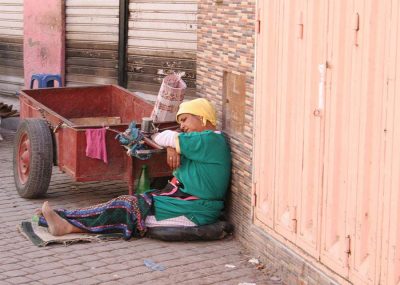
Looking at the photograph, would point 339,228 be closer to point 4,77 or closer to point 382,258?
point 382,258

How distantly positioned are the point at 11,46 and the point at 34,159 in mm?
5749

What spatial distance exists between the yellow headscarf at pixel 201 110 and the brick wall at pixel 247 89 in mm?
257

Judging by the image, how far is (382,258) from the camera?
5598 mm

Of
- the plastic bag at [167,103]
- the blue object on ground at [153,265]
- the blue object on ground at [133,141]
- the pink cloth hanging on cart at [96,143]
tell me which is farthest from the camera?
the plastic bag at [167,103]

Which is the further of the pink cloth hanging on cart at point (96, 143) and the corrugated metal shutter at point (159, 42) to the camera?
the corrugated metal shutter at point (159, 42)

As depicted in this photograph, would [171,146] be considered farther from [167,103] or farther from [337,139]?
[337,139]

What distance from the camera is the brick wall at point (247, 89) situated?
283 inches

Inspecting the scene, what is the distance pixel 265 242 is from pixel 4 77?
26.8ft

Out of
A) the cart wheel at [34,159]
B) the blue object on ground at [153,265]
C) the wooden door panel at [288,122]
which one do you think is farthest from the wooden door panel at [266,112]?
the cart wheel at [34,159]

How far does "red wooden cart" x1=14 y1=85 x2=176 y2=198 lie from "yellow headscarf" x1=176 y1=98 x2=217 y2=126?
20.4 inches

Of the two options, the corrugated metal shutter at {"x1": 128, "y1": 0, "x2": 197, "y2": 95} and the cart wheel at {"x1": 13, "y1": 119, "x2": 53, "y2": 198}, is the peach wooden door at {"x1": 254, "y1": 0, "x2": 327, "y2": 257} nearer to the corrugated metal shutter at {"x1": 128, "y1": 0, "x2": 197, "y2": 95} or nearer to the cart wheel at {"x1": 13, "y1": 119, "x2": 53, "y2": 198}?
the cart wheel at {"x1": 13, "y1": 119, "x2": 53, "y2": 198}

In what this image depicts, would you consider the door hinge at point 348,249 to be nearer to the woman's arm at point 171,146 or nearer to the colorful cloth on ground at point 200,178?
the colorful cloth on ground at point 200,178

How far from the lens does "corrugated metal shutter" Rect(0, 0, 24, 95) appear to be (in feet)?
46.2

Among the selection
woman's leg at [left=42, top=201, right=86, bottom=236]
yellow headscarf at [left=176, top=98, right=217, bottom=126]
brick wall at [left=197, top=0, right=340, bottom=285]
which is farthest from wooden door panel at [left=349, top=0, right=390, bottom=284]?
woman's leg at [left=42, top=201, right=86, bottom=236]
